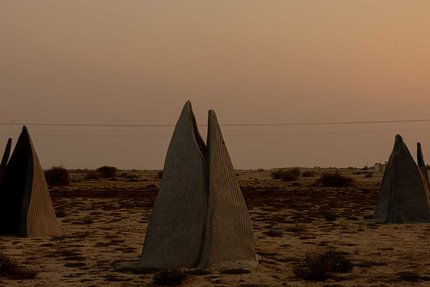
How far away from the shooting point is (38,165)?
1681cm

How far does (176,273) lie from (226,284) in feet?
2.90

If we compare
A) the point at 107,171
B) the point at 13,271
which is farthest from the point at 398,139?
the point at 107,171

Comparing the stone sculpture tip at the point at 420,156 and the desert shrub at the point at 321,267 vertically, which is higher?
the stone sculpture tip at the point at 420,156

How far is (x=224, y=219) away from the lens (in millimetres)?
10766

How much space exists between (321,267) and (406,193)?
421 inches

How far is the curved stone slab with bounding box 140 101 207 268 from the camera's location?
10.8 m

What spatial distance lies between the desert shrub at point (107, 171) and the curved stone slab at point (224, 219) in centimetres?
5881

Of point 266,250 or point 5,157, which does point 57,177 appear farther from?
point 266,250

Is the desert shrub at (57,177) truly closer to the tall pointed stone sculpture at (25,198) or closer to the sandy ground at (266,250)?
Result: the sandy ground at (266,250)

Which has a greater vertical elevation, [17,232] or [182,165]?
[182,165]

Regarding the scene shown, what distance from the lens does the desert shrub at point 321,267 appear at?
10031 mm

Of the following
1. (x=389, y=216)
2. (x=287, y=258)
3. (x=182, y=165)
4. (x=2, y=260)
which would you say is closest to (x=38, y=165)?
(x=2, y=260)

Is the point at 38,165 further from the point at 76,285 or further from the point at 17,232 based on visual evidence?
the point at 76,285

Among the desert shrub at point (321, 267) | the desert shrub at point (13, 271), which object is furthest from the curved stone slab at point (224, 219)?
the desert shrub at point (13, 271)
